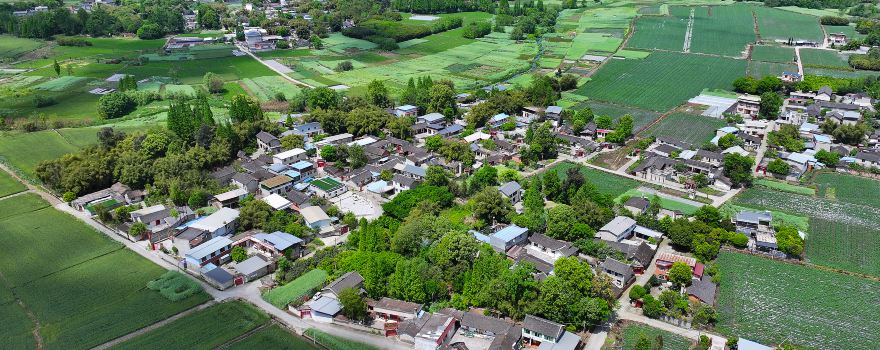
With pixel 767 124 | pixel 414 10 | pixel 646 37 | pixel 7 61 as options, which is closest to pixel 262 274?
pixel 767 124

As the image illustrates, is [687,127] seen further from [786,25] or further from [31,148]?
[786,25]

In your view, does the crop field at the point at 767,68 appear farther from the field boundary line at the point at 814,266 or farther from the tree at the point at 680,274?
the tree at the point at 680,274

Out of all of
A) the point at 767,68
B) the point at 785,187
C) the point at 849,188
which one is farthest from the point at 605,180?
the point at 767,68

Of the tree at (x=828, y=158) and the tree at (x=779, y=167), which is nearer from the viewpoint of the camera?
the tree at (x=779, y=167)

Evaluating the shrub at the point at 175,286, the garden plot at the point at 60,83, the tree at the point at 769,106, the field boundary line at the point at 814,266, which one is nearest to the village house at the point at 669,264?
the field boundary line at the point at 814,266

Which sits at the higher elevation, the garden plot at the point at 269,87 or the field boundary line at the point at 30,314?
the garden plot at the point at 269,87

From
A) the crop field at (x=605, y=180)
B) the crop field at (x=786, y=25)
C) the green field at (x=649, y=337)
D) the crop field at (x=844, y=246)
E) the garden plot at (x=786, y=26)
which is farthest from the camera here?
the crop field at (x=786, y=25)

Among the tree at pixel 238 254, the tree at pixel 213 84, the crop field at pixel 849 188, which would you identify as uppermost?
the tree at pixel 213 84

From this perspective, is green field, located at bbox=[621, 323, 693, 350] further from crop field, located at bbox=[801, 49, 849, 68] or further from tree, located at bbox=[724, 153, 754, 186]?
crop field, located at bbox=[801, 49, 849, 68]

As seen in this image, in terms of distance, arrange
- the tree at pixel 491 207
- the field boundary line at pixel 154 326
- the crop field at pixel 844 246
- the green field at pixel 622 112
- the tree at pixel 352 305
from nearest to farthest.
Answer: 1. the field boundary line at pixel 154 326
2. the tree at pixel 352 305
3. the crop field at pixel 844 246
4. the tree at pixel 491 207
5. the green field at pixel 622 112
